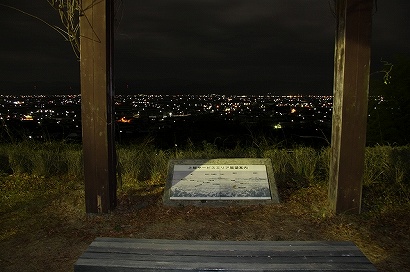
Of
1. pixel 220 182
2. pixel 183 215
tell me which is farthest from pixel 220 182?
pixel 183 215

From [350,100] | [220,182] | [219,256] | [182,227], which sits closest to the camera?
[219,256]

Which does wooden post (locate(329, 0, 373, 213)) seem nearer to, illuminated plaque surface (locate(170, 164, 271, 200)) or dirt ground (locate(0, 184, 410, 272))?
dirt ground (locate(0, 184, 410, 272))

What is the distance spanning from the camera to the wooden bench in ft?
8.44

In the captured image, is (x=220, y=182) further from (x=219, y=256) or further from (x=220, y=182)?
(x=219, y=256)

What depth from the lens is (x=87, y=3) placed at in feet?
15.1

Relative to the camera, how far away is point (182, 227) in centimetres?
460

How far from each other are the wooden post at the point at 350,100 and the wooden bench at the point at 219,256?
2031 mm

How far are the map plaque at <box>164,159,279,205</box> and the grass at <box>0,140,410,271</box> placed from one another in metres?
0.13

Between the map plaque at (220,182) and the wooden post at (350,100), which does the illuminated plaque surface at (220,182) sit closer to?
the map plaque at (220,182)

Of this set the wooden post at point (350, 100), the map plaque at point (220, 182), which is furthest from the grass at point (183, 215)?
the wooden post at point (350, 100)

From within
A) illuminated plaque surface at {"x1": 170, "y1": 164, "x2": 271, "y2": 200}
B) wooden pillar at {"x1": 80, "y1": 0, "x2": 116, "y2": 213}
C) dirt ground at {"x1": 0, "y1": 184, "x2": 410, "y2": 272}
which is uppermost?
wooden pillar at {"x1": 80, "y1": 0, "x2": 116, "y2": 213}

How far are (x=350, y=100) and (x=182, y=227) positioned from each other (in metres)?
2.51

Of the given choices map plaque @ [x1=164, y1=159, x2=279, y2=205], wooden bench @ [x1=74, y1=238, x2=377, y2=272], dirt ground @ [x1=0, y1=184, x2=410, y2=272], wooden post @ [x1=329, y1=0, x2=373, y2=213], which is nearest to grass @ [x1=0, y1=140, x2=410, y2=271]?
dirt ground @ [x1=0, y1=184, x2=410, y2=272]

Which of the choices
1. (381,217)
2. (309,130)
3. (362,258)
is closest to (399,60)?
(309,130)
